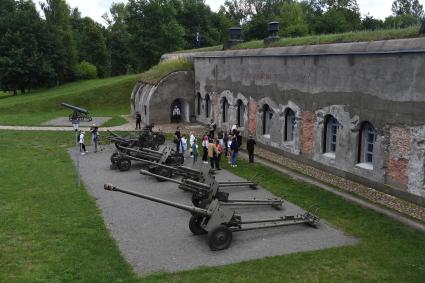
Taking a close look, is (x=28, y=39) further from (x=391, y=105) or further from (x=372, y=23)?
(x=391, y=105)

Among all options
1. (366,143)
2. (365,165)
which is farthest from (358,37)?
(365,165)

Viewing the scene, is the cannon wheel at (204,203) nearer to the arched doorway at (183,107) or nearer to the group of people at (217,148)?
the group of people at (217,148)

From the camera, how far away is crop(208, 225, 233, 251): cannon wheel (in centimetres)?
966

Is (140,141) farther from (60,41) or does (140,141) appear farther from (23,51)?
(60,41)

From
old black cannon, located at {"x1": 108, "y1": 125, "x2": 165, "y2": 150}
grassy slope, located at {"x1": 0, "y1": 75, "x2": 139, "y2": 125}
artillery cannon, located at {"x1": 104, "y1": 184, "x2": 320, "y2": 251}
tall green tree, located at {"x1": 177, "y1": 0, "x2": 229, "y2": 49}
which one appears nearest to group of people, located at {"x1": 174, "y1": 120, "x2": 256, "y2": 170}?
old black cannon, located at {"x1": 108, "y1": 125, "x2": 165, "y2": 150}

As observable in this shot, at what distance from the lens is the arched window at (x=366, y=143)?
1444cm

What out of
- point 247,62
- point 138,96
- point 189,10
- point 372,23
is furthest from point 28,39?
point 372,23

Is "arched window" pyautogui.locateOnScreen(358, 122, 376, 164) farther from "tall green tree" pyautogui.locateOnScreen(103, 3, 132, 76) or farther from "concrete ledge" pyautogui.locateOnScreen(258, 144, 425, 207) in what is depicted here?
"tall green tree" pyautogui.locateOnScreen(103, 3, 132, 76)

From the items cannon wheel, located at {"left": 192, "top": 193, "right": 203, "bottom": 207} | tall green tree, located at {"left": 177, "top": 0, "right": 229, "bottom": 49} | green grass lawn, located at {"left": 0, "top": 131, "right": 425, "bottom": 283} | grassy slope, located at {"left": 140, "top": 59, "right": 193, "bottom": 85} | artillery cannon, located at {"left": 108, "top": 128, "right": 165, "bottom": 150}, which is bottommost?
green grass lawn, located at {"left": 0, "top": 131, "right": 425, "bottom": 283}

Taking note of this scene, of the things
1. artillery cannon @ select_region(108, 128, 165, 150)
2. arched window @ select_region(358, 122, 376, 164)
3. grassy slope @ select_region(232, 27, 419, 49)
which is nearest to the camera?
grassy slope @ select_region(232, 27, 419, 49)

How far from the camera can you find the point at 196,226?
34.4ft

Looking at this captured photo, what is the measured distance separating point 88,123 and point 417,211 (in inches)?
842

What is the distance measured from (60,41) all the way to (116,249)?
143 ft

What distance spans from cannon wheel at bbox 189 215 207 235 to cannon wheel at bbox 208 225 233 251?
79 centimetres
